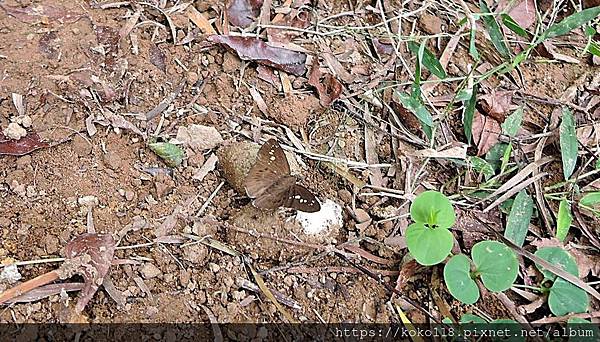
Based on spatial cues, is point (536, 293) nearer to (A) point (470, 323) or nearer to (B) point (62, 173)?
(A) point (470, 323)

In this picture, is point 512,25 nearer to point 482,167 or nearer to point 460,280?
point 482,167

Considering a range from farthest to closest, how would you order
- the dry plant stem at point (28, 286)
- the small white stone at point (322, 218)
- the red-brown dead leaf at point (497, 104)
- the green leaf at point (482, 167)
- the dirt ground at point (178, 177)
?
the red-brown dead leaf at point (497, 104) → the green leaf at point (482, 167) → the small white stone at point (322, 218) → the dirt ground at point (178, 177) → the dry plant stem at point (28, 286)

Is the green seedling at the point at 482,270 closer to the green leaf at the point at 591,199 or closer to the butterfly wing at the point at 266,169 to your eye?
the green leaf at the point at 591,199

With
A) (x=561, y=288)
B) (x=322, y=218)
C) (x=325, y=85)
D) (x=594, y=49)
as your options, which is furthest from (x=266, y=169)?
(x=594, y=49)

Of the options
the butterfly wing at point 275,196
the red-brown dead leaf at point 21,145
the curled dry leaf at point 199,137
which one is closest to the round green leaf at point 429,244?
the butterfly wing at point 275,196

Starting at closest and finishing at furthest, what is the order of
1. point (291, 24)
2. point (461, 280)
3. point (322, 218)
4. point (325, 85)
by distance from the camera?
1. point (461, 280)
2. point (322, 218)
3. point (325, 85)
4. point (291, 24)

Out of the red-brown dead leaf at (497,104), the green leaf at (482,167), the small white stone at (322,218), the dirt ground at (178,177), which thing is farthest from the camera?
the red-brown dead leaf at (497,104)
